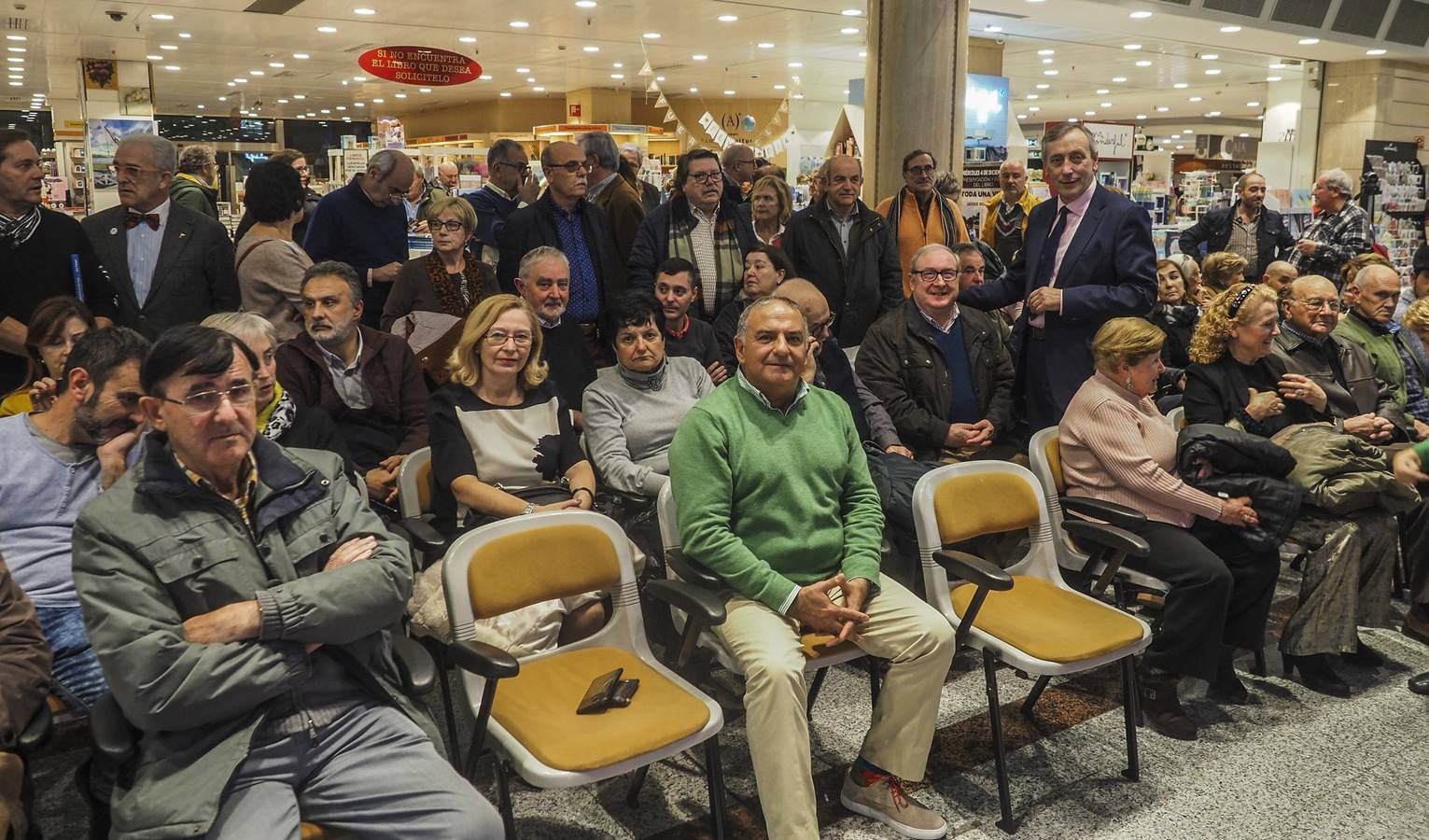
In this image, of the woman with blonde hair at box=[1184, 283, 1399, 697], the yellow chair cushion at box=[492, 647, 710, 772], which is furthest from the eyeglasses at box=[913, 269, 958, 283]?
the yellow chair cushion at box=[492, 647, 710, 772]

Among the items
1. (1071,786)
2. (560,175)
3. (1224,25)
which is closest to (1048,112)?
(1224,25)

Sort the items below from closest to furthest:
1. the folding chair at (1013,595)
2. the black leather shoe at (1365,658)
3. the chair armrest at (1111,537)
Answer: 1. the folding chair at (1013,595)
2. the chair armrest at (1111,537)
3. the black leather shoe at (1365,658)

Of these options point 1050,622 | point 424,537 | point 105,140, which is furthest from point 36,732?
point 105,140

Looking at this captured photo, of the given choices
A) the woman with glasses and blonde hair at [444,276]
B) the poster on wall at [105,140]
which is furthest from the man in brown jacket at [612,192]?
the poster on wall at [105,140]

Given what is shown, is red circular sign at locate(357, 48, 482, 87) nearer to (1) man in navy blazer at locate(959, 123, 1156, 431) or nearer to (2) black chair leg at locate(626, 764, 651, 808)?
(1) man in navy blazer at locate(959, 123, 1156, 431)

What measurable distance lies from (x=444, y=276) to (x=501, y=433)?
1385 mm

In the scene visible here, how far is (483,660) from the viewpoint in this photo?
213 cm

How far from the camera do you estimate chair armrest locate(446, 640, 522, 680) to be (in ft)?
6.95

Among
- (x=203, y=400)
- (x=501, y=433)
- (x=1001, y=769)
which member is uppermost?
(x=203, y=400)

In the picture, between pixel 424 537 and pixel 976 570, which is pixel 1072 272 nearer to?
pixel 976 570

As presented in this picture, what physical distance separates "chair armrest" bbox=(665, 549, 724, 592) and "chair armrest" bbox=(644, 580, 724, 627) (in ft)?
0.25

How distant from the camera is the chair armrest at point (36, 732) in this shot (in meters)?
1.97

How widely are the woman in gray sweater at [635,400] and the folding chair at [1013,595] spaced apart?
3.04 feet

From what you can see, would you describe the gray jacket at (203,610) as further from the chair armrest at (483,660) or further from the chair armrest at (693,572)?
the chair armrest at (693,572)
